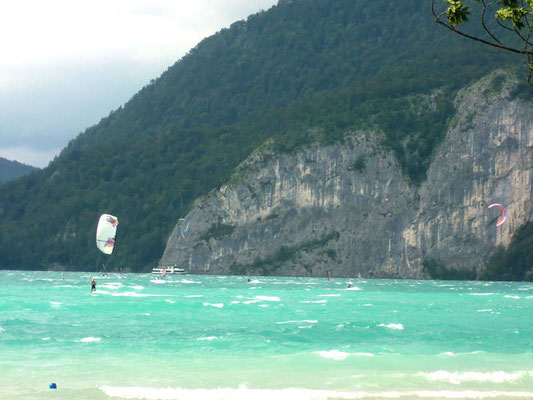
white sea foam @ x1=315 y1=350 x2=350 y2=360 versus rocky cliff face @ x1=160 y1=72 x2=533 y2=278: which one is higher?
rocky cliff face @ x1=160 y1=72 x2=533 y2=278

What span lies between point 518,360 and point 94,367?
1683 cm

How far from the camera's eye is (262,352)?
3506cm

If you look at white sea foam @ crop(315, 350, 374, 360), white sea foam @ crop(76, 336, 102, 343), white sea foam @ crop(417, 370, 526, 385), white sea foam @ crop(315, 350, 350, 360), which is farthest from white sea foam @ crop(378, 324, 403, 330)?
white sea foam @ crop(417, 370, 526, 385)

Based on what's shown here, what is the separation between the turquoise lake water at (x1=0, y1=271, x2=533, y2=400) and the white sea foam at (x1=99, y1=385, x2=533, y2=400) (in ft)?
0.11

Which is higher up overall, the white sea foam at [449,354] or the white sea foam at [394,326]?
→ the white sea foam at [394,326]

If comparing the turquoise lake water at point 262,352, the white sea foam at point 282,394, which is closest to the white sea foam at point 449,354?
the turquoise lake water at point 262,352

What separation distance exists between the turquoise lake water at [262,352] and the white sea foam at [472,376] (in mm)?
66

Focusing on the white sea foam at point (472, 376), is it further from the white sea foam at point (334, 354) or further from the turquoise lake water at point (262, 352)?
the white sea foam at point (334, 354)

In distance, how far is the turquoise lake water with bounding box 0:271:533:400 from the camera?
25906 millimetres

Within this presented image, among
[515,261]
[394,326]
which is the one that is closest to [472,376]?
[394,326]

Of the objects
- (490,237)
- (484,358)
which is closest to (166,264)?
(490,237)

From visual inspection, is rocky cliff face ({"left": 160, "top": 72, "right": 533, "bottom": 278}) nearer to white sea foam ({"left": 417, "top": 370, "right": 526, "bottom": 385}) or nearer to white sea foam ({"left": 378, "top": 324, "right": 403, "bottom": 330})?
white sea foam ({"left": 378, "top": 324, "right": 403, "bottom": 330})

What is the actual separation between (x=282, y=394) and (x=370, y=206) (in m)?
125

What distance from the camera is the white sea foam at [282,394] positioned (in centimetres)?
2461
